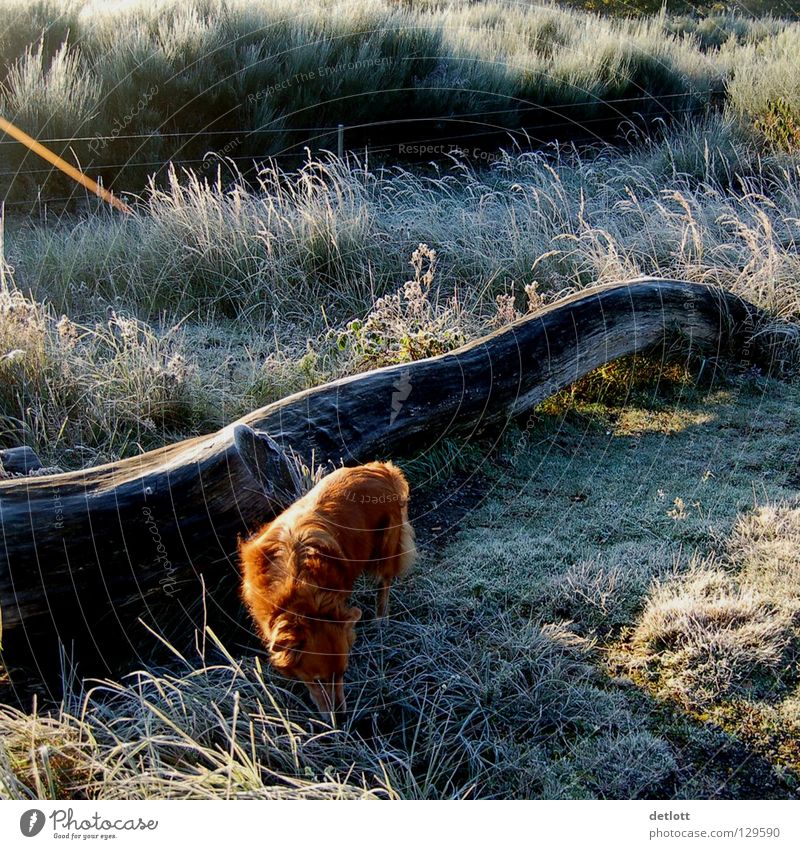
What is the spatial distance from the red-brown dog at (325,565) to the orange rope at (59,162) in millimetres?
5538

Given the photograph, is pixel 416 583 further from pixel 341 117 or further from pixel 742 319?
pixel 341 117

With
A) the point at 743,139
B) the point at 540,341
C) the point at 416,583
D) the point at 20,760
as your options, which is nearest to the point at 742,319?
the point at 540,341

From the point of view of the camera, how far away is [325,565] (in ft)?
7.72

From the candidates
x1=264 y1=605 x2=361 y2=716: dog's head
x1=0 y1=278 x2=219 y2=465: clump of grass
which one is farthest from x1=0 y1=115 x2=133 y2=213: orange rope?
x1=264 y1=605 x2=361 y2=716: dog's head

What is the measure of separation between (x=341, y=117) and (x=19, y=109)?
10.1 feet

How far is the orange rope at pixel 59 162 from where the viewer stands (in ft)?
24.7

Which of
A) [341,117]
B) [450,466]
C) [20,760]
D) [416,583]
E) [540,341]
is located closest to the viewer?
[20,760]

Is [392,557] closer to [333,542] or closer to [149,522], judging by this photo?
[333,542]

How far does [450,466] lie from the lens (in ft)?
13.0

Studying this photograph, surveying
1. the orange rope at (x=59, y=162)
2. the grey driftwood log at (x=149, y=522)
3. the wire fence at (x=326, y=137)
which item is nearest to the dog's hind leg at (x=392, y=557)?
the grey driftwood log at (x=149, y=522)

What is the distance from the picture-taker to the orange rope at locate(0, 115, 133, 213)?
7527 mm

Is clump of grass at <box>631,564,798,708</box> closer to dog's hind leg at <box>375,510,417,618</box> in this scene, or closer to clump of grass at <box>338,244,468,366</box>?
dog's hind leg at <box>375,510,417,618</box>

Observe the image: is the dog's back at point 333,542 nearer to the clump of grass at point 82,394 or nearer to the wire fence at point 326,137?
the clump of grass at point 82,394
